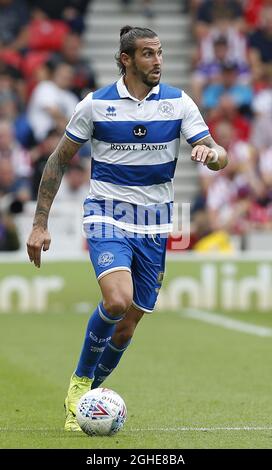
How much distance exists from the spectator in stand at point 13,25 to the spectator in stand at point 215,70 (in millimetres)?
3059

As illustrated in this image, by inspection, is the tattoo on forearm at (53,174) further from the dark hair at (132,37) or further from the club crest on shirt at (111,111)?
the dark hair at (132,37)

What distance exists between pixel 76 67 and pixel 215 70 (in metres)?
2.40

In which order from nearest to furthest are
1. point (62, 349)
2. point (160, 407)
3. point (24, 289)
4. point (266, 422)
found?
point (266, 422) < point (160, 407) < point (62, 349) < point (24, 289)

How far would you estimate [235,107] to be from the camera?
21703mm

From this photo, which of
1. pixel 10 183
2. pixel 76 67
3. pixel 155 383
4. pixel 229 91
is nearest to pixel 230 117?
pixel 229 91

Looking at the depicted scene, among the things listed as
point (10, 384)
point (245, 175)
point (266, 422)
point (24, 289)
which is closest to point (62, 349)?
point (10, 384)

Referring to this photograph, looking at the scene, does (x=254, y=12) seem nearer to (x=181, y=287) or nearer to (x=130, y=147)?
(x=181, y=287)

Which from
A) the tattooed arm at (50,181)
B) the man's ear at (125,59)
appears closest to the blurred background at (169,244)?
the tattooed arm at (50,181)

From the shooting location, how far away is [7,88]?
2081 cm

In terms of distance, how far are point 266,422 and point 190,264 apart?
30.4 ft

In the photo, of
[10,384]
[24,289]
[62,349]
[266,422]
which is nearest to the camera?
[266,422]

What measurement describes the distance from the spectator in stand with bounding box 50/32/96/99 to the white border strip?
5674 millimetres

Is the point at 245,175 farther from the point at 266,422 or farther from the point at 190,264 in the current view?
the point at 266,422

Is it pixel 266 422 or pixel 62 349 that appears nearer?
pixel 266 422
